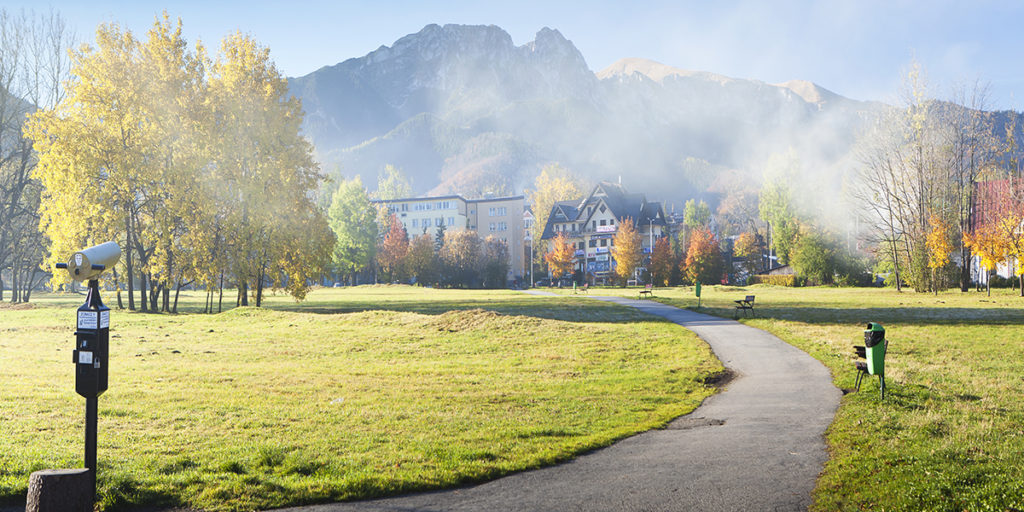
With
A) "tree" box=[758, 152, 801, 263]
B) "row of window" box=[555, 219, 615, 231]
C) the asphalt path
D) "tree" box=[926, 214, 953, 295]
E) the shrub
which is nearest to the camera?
the asphalt path

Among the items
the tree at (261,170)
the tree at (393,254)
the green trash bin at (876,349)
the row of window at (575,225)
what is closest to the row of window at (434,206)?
the tree at (393,254)

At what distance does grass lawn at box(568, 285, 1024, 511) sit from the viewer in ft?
22.3

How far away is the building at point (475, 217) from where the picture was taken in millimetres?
126188

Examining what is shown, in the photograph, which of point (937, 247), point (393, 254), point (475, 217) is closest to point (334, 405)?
point (937, 247)

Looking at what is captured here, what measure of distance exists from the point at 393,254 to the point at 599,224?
35663 millimetres

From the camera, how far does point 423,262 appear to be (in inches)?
3698

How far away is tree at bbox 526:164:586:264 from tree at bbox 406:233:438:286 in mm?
26939

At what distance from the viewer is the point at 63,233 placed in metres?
36.8

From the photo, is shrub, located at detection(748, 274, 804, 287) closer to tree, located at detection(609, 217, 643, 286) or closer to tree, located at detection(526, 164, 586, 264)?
tree, located at detection(609, 217, 643, 286)

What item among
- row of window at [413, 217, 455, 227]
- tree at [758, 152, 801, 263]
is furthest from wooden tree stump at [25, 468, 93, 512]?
row of window at [413, 217, 455, 227]

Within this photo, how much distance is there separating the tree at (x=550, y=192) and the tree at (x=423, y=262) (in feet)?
88.4

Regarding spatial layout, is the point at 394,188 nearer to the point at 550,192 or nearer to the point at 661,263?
the point at 550,192

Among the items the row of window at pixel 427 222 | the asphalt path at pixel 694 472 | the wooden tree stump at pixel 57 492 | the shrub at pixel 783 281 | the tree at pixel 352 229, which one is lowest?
the asphalt path at pixel 694 472

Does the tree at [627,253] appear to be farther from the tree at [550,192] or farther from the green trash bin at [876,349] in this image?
the green trash bin at [876,349]
